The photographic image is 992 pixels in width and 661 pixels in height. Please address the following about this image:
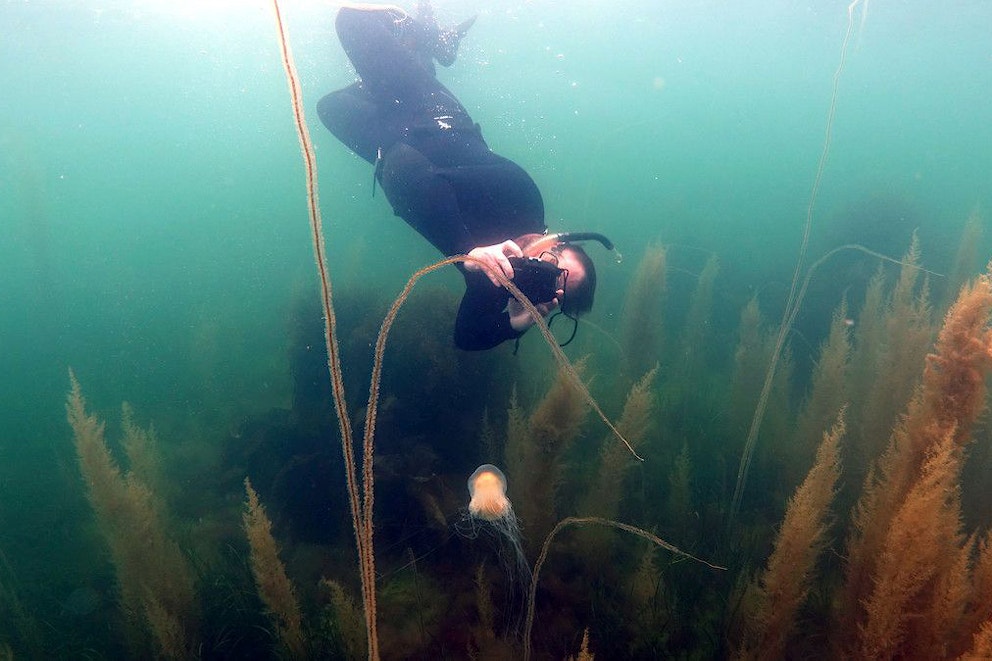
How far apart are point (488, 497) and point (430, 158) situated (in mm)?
3887

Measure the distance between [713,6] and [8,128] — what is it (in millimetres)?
40321

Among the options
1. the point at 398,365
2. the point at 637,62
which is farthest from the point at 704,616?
the point at 637,62

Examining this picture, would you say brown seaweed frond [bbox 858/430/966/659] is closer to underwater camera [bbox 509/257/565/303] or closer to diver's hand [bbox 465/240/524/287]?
underwater camera [bbox 509/257/565/303]

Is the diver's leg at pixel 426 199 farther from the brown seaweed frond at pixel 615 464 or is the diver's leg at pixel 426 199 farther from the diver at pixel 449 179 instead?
the brown seaweed frond at pixel 615 464

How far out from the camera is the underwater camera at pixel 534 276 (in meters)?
3.22

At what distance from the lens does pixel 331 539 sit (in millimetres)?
5402

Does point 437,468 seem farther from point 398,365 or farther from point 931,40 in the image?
point 931,40

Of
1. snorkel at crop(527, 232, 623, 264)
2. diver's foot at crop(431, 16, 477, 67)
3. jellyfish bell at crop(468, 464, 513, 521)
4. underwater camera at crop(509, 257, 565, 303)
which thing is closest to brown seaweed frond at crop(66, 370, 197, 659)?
jellyfish bell at crop(468, 464, 513, 521)

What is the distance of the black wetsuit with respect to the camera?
13.1 feet

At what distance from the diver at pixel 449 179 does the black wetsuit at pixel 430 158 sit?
0.01m

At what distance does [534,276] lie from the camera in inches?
129

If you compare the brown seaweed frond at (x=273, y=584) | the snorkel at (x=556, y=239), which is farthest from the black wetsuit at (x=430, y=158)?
the brown seaweed frond at (x=273, y=584)

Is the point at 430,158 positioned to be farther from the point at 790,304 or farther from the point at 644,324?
the point at 644,324

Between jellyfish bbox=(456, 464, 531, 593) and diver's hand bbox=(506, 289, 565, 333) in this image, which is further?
diver's hand bbox=(506, 289, 565, 333)
